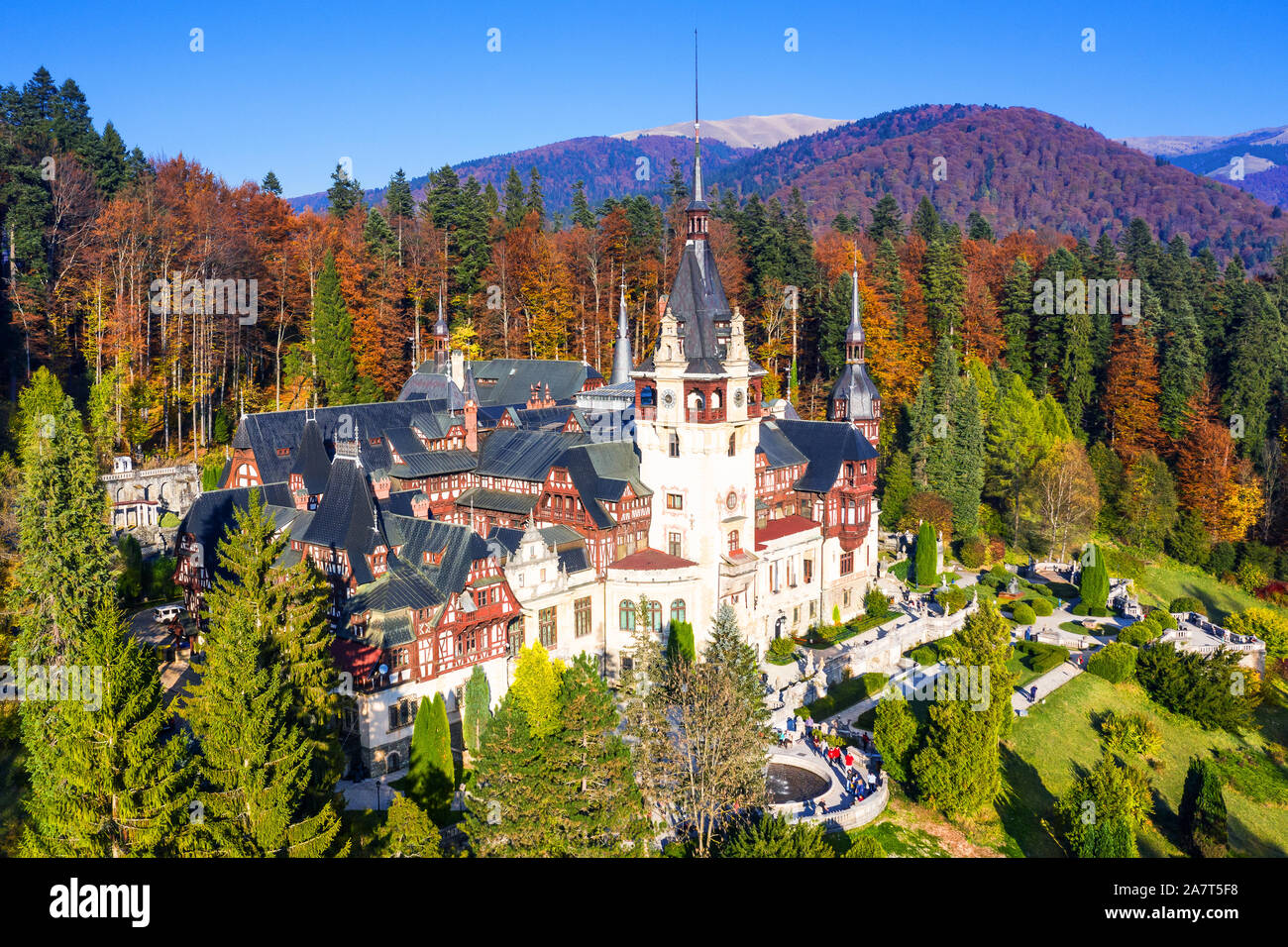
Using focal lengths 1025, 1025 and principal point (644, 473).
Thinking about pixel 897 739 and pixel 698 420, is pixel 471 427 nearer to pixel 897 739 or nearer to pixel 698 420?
pixel 698 420

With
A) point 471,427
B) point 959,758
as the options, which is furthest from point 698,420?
point 959,758

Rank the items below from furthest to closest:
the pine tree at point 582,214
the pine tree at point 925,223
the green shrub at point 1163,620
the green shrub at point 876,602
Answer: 1. the pine tree at point 582,214
2. the pine tree at point 925,223
3. the green shrub at point 876,602
4. the green shrub at point 1163,620

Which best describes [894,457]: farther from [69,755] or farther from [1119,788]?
[69,755]

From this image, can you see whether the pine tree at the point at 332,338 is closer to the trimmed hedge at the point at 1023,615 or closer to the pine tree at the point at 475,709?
the pine tree at the point at 475,709

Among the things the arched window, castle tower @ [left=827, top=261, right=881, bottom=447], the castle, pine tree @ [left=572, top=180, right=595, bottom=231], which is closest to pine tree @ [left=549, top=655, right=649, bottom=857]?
the castle

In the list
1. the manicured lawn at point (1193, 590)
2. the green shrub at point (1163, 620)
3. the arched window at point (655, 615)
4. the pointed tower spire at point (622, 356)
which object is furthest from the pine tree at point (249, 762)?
the manicured lawn at point (1193, 590)

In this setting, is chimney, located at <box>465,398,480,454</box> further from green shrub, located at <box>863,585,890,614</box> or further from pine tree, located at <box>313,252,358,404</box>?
green shrub, located at <box>863,585,890,614</box>
